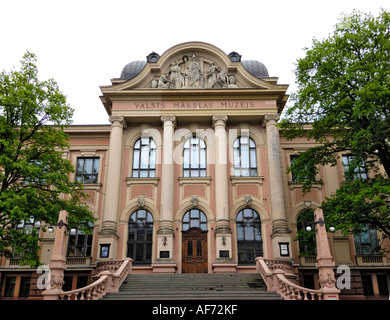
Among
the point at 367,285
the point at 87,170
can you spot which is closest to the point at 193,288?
the point at 367,285

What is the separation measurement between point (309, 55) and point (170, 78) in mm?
10149

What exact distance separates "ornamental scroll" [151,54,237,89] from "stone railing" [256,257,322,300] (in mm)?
12061

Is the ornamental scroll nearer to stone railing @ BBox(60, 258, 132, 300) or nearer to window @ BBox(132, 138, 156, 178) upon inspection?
window @ BBox(132, 138, 156, 178)

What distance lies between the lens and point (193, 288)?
645 inches

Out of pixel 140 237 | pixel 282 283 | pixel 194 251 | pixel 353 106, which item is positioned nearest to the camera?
pixel 282 283

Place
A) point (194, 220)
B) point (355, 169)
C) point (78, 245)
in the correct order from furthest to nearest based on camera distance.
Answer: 1. point (355, 169)
2. point (78, 245)
3. point (194, 220)

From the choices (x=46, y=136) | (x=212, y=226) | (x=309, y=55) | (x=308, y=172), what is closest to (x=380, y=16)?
(x=309, y=55)

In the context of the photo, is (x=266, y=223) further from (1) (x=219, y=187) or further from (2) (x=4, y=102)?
(2) (x=4, y=102)

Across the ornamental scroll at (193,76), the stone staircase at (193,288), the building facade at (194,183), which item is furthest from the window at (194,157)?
the stone staircase at (193,288)

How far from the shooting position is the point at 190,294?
15.1 m

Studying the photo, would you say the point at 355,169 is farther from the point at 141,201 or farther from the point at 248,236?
the point at 141,201

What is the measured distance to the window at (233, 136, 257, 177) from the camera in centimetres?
2502

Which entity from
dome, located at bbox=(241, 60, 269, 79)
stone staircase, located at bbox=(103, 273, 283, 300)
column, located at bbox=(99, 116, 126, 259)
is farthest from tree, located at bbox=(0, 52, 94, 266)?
dome, located at bbox=(241, 60, 269, 79)

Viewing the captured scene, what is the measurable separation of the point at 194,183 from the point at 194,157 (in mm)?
1905
